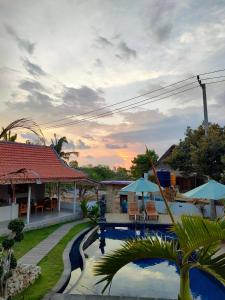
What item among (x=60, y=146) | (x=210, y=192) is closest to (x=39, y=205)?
(x=60, y=146)

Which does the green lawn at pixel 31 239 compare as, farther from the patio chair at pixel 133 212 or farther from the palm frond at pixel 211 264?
the palm frond at pixel 211 264

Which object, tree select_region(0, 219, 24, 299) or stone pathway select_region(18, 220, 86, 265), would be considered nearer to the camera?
tree select_region(0, 219, 24, 299)

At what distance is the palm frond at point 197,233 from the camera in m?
3.46

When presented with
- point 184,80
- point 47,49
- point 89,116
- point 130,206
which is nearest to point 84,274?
point 130,206

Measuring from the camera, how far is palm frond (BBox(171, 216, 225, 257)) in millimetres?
3461

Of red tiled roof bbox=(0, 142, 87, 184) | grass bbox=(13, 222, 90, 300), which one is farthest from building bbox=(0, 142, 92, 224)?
grass bbox=(13, 222, 90, 300)

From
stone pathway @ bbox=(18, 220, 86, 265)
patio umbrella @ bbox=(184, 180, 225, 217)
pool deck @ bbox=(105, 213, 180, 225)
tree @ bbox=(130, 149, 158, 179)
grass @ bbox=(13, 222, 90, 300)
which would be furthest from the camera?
tree @ bbox=(130, 149, 158, 179)

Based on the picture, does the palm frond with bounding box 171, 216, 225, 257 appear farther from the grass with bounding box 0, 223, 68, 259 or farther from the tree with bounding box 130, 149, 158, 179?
the tree with bounding box 130, 149, 158, 179

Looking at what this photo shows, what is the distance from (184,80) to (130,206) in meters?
10.9

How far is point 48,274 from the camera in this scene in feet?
31.5

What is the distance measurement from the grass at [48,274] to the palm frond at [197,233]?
548 centimetres

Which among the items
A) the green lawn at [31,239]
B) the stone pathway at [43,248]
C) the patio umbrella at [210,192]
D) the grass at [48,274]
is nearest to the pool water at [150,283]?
the grass at [48,274]

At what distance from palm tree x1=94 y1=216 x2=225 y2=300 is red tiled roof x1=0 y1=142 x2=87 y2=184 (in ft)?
40.8

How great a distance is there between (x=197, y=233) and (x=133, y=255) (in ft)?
3.02
